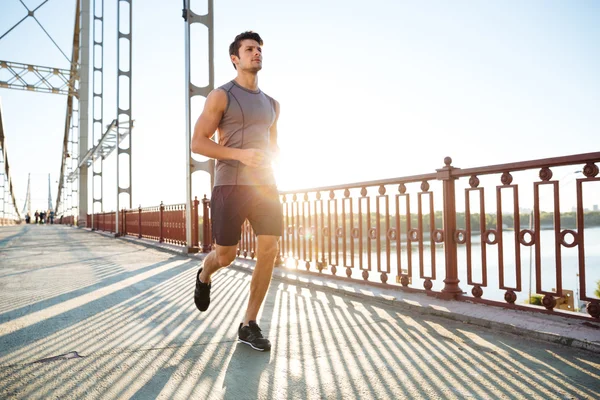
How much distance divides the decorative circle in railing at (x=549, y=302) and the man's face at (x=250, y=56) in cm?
251

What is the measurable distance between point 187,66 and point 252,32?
6.89 metres

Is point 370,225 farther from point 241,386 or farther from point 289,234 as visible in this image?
point 241,386

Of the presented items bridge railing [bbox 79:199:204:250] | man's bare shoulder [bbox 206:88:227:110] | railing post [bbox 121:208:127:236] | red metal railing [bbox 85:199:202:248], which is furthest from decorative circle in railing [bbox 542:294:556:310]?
railing post [bbox 121:208:127:236]

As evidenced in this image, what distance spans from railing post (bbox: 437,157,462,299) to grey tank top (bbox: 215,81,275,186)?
6.25ft

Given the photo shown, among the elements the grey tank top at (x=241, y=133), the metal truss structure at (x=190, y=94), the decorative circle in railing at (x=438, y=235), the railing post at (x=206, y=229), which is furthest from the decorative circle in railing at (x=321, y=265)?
the metal truss structure at (x=190, y=94)

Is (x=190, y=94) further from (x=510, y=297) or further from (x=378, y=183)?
(x=510, y=297)

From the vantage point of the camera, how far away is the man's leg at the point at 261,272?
262 centimetres

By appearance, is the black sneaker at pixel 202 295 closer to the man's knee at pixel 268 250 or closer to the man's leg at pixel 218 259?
the man's leg at pixel 218 259

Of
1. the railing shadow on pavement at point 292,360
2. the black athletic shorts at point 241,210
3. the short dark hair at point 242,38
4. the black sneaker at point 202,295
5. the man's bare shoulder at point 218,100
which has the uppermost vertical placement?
the short dark hair at point 242,38

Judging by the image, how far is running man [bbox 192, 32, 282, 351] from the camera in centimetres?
253

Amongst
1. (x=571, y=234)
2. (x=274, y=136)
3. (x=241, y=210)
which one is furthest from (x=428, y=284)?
(x=241, y=210)

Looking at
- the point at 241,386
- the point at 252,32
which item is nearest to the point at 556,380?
the point at 241,386

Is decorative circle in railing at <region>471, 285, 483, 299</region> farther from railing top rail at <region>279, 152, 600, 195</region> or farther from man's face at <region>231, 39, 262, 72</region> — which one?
man's face at <region>231, 39, 262, 72</region>

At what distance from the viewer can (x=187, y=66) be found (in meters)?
9.06
